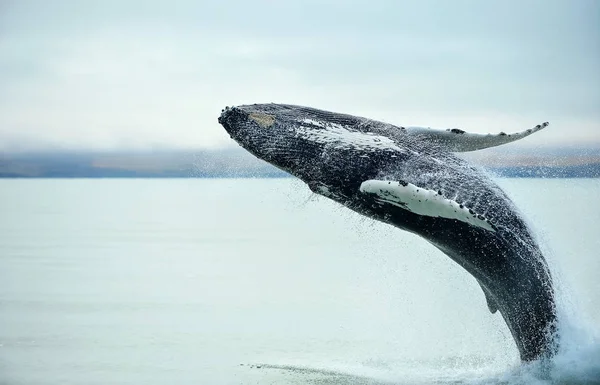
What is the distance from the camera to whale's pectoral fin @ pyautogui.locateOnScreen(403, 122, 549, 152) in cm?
639

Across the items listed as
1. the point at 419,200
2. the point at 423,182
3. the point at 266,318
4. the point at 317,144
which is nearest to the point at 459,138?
the point at 423,182

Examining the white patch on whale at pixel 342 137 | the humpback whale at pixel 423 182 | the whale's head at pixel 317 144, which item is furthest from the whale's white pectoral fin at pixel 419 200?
the white patch on whale at pixel 342 137

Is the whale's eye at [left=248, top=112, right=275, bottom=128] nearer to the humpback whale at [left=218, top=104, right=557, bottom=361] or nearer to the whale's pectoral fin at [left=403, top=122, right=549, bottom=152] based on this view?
the humpback whale at [left=218, top=104, right=557, bottom=361]

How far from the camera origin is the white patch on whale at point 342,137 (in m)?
6.27

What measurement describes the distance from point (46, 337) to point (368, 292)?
5.47 meters

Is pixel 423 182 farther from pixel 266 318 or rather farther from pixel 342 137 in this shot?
pixel 266 318

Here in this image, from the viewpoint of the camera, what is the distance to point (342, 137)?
6332mm

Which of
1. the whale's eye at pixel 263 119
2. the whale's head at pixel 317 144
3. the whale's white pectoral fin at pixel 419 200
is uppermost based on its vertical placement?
the whale's eye at pixel 263 119

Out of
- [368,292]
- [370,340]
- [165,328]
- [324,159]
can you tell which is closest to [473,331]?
[370,340]

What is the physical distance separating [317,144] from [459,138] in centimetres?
120

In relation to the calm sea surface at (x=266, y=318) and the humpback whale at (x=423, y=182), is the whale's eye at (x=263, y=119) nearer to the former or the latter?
the humpback whale at (x=423, y=182)

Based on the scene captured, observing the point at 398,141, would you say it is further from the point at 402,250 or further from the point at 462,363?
the point at 402,250

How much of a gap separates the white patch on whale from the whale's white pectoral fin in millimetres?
465

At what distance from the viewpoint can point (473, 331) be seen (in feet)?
31.9
